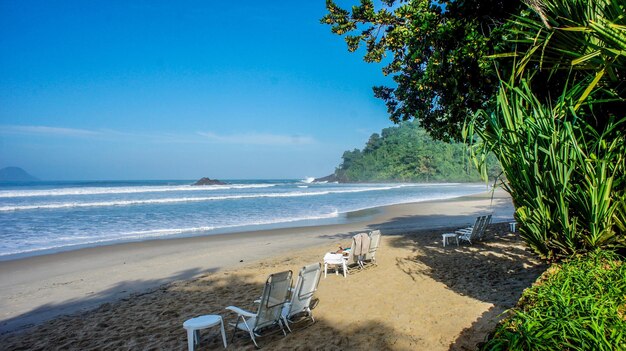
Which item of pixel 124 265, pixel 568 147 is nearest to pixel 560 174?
pixel 568 147

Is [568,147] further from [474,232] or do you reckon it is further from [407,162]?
[407,162]

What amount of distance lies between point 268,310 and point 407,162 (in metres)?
106

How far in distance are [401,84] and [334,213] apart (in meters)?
14.4

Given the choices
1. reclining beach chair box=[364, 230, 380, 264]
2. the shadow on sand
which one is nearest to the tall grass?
the shadow on sand

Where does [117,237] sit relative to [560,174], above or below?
below

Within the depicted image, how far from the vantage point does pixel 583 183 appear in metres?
3.44

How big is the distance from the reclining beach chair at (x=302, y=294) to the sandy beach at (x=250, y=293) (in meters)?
0.25

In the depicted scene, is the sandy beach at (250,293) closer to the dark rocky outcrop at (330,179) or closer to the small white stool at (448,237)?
the small white stool at (448,237)

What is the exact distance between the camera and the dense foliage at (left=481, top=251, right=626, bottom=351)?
210cm

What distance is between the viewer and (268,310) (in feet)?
17.4

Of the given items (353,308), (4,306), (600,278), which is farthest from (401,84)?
(4,306)

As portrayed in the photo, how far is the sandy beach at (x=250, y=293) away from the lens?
17.4ft

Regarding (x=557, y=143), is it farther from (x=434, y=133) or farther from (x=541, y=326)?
(x=434, y=133)

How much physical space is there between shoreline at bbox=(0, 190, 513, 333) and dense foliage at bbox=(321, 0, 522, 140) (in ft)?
19.7
